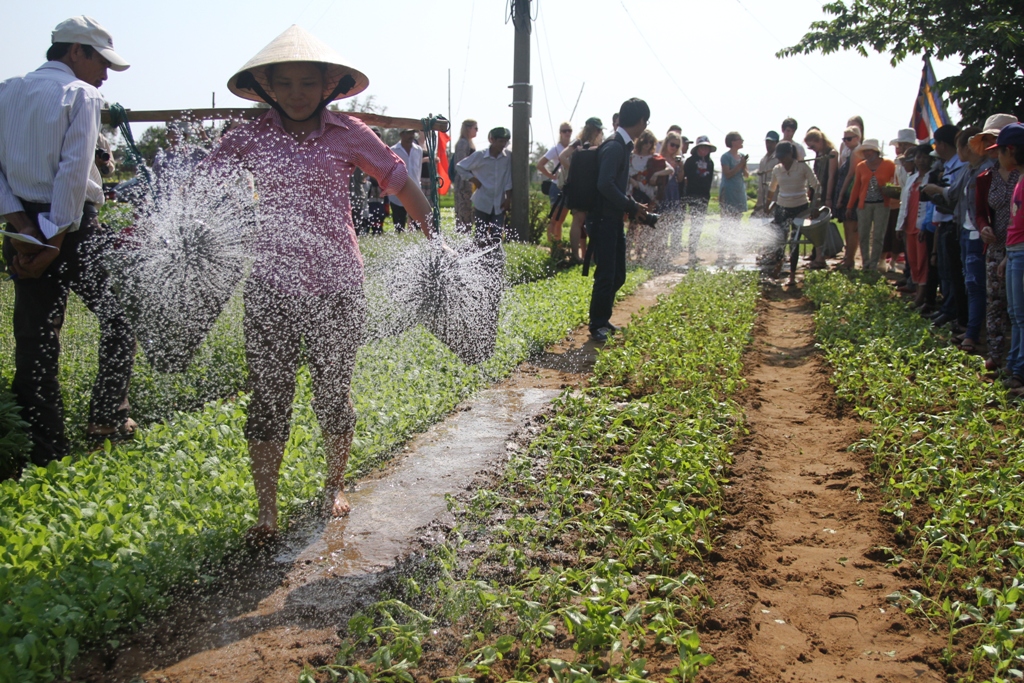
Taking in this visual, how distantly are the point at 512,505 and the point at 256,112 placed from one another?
6.80 feet

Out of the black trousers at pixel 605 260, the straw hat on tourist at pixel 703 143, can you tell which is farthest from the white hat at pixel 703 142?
the black trousers at pixel 605 260

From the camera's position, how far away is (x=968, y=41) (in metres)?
9.30

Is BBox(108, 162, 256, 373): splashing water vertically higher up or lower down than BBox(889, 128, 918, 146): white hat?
lower down

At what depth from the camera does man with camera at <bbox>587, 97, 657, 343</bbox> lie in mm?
7309

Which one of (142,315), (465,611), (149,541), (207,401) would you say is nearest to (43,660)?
(149,541)

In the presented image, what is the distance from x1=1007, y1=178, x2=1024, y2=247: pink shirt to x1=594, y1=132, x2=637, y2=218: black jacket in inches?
113

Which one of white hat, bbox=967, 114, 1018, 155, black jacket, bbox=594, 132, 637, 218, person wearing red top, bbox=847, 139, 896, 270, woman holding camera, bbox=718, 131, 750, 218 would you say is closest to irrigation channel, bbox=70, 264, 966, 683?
black jacket, bbox=594, 132, 637, 218

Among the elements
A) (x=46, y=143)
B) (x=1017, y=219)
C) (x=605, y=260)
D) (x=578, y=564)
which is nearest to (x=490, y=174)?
(x=605, y=260)

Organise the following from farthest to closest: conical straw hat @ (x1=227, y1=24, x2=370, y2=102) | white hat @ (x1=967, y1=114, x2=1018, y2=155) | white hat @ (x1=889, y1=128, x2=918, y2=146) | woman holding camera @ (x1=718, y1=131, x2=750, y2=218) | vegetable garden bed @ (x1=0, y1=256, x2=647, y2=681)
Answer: woman holding camera @ (x1=718, y1=131, x2=750, y2=218) → white hat @ (x1=889, y1=128, x2=918, y2=146) → white hat @ (x1=967, y1=114, x2=1018, y2=155) → conical straw hat @ (x1=227, y1=24, x2=370, y2=102) → vegetable garden bed @ (x1=0, y1=256, x2=647, y2=681)

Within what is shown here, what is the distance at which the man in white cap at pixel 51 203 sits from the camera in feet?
12.6

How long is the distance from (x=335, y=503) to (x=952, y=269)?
21.4 ft

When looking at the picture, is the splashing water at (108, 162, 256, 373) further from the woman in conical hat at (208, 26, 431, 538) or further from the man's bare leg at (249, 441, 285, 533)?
the man's bare leg at (249, 441, 285, 533)

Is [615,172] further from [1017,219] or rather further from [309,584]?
[309,584]

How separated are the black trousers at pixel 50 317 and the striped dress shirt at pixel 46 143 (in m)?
0.12
